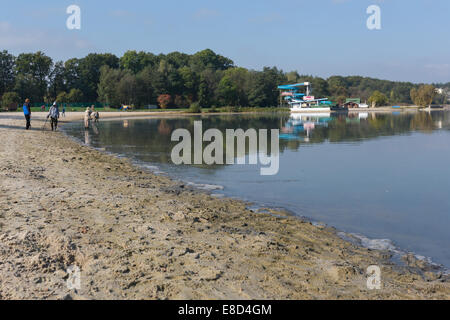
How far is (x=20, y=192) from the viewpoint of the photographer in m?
9.08

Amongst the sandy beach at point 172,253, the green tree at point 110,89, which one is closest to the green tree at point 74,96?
the green tree at point 110,89

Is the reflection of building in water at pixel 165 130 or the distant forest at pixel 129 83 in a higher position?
the distant forest at pixel 129 83

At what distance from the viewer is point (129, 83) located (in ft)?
343

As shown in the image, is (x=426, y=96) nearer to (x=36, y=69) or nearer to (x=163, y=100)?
(x=163, y=100)

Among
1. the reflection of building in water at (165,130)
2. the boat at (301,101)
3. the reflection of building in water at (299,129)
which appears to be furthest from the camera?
the boat at (301,101)

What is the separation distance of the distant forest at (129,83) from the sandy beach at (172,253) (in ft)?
298

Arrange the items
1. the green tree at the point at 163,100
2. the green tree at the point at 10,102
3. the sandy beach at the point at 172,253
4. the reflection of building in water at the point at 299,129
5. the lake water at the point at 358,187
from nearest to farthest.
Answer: the sandy beach at the point at 172,253
the lake water at the point at 358,187
the reflection of building in water at the point at 299,129
the green tree at the point at 10,102
the green tree at the point at 163,100

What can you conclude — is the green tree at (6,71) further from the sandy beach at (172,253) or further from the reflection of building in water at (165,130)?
the sandy beach at (172,253)

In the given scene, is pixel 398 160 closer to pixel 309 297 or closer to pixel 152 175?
pixel 152 175

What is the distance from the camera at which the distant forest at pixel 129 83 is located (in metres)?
106

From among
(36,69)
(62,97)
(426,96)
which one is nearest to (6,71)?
(36,69)

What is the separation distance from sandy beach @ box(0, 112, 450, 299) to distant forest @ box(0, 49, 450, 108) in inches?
3570

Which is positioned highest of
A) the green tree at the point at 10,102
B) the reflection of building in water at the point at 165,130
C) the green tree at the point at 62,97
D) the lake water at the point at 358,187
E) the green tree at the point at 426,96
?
the green tree at the point at 426,96

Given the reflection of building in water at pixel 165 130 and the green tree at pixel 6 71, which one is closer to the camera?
the reflection of building in water at pixel 165 130
